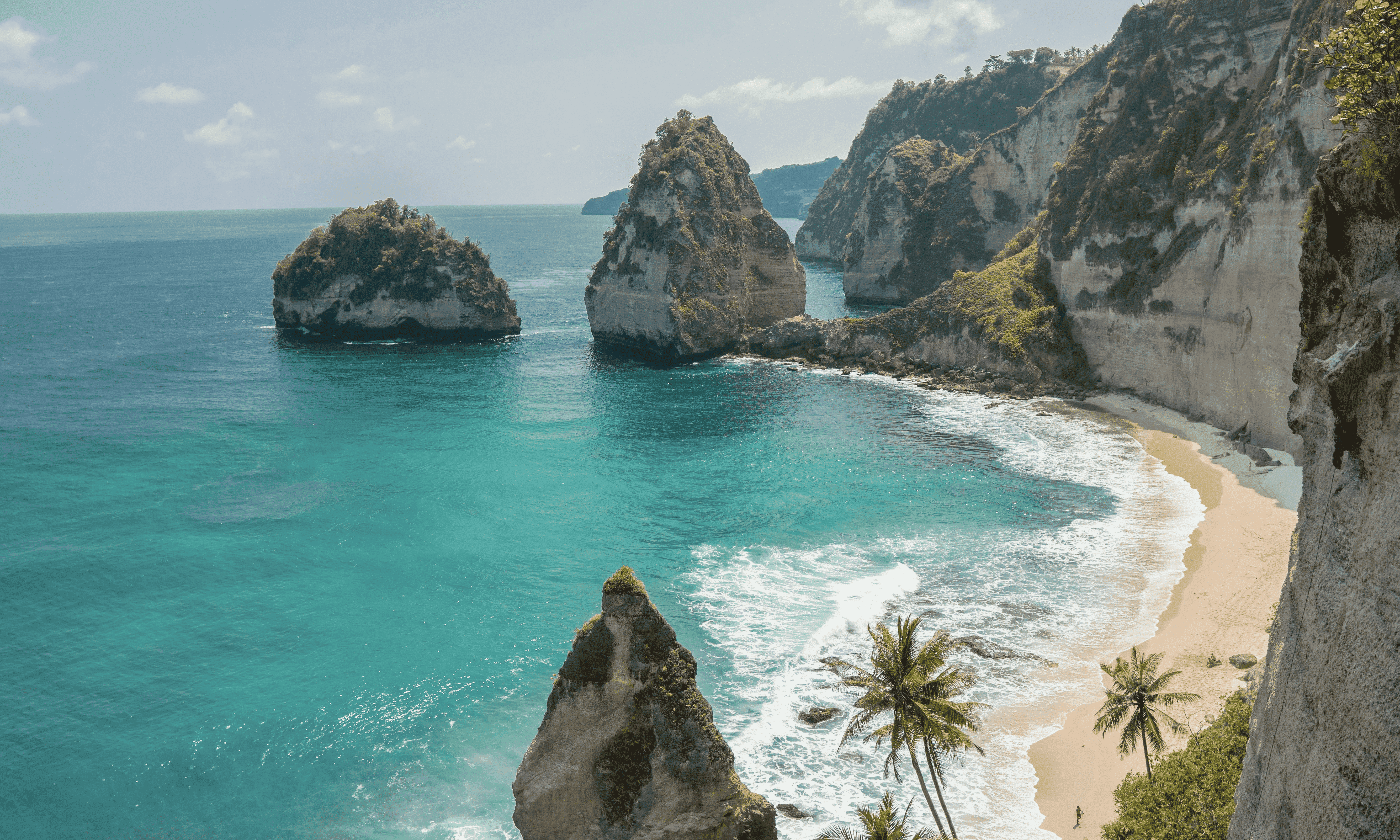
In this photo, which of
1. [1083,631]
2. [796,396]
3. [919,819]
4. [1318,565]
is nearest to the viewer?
[1318,565]

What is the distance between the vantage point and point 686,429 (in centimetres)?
7112

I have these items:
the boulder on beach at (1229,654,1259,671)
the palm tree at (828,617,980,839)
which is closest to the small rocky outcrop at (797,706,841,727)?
the palm tree at (828,617,980,839)

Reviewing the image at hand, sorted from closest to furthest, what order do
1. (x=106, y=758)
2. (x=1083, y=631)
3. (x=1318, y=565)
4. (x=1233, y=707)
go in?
(x=1318, y=565) < (x=1233, y=707) < (x=106, y=758) < (x=1083, y=631)

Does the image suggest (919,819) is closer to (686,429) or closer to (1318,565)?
(1318,565)

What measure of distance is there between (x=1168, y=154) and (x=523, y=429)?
198ft

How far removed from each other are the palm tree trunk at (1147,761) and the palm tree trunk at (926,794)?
6239mm

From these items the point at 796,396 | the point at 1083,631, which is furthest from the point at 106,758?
the point at 796,396

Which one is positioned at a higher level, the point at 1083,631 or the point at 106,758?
the point at 1083,631

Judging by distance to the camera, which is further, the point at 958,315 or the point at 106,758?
the point at 958,315

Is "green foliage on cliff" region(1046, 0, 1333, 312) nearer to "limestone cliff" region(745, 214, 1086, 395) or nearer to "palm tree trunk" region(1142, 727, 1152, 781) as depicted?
"limestone cliff" region(745, 214, 1086, 395)

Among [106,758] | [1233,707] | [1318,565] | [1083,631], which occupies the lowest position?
[106,758]

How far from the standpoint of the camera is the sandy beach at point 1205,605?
28562 millimetres

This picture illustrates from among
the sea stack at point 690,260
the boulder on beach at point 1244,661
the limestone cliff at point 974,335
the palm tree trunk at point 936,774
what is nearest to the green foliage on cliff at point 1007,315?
the limestone cliff at point 974,335

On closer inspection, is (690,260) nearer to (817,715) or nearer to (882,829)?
(817,715)
